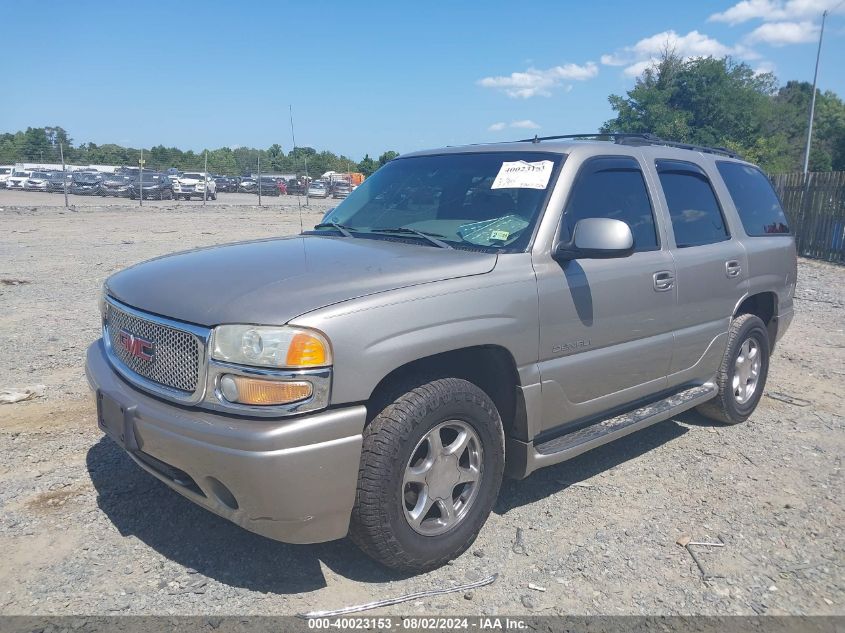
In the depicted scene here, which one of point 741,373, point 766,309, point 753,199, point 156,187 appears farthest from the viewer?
point 156,187

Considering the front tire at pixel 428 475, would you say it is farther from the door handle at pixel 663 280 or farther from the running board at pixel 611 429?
the door handle at pixel 663 280

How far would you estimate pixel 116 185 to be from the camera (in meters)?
38.5

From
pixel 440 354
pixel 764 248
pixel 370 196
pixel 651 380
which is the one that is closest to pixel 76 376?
pixel 370 196

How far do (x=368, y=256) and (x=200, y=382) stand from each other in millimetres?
1038

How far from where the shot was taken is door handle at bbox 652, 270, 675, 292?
12.8ft

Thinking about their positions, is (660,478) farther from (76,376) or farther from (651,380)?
(76,376)

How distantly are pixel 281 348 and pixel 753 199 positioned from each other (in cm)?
420

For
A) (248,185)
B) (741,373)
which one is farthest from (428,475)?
(248,185)

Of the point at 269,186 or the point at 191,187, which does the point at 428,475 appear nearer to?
the point at 191,187

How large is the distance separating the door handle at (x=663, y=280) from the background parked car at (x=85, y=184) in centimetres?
4034

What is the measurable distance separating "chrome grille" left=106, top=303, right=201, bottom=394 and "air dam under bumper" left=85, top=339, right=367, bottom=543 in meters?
0.11

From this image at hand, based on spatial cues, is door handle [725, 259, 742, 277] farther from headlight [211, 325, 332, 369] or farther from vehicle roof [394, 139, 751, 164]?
headlight [211, 325, 332, 369]

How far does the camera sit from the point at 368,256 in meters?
3.24

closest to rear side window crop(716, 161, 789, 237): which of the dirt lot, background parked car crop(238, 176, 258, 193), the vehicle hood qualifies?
the dirt lot
